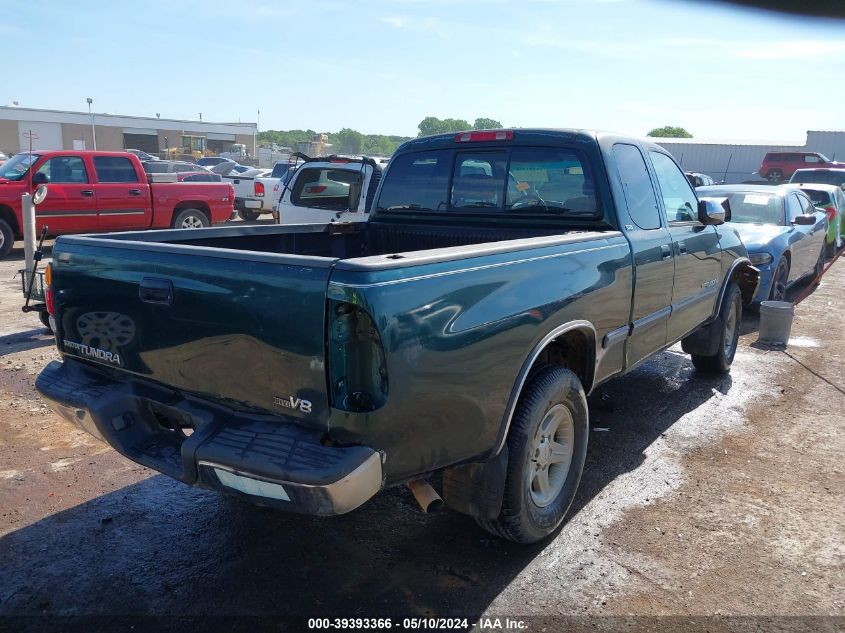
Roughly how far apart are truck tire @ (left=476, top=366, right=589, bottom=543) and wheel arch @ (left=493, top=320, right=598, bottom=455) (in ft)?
0.26

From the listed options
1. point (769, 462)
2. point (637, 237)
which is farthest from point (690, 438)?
point (637, 237)

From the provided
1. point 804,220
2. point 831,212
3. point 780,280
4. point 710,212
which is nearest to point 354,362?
point 710,212

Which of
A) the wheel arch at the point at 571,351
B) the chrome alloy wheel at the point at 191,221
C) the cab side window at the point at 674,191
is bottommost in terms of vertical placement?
the chrome alloy wheel at the point at 191,221

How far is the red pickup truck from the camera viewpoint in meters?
12.5

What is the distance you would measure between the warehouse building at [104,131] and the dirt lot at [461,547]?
5885 centimetres

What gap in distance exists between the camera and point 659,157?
513 centimetres

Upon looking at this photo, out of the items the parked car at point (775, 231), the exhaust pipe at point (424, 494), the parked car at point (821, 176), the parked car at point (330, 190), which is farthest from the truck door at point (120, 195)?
the parked car at point (821, 176)

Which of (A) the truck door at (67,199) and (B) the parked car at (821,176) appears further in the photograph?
(B) the parked car at (821,176)

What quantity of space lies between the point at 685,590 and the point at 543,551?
2.20 feet

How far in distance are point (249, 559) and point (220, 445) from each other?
39.4 inches

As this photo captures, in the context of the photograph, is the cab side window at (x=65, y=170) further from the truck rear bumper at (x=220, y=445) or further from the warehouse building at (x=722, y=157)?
the warehouse building at (x=722, y=157)

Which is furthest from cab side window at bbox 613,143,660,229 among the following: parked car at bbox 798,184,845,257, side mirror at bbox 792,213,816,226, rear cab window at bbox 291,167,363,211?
parked car at bbox 798,184,845,257

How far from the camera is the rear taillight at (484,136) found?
14.9ft

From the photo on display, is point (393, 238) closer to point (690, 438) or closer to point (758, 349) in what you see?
point (690, 438)
